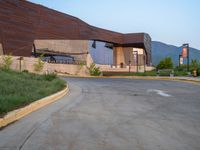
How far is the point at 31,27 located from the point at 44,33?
4212 mm

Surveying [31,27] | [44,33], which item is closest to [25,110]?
[31,27]

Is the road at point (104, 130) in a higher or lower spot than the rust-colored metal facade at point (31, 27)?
lower

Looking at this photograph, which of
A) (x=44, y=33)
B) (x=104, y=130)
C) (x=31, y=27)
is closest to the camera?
(x=104, y=130)

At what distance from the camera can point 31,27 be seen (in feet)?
220

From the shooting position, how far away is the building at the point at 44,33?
5991 centimetres

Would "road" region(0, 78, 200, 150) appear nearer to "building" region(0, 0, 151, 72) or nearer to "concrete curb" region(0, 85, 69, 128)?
"concrete curb" region(0, 85, 69, 128)

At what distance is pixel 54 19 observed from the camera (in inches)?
2918

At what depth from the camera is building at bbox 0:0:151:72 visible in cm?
5991

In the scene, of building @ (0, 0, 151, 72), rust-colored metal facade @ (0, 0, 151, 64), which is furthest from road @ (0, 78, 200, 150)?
rust-colored metal facade @ (0, 0, 151, 64)

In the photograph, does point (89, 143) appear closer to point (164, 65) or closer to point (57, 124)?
point (57, 124)

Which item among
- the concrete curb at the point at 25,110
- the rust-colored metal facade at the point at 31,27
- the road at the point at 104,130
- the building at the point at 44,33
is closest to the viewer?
the road at the point at 104,130

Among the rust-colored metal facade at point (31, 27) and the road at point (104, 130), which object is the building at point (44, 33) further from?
the road at point (104, 130)

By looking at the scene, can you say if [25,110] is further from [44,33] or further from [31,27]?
[44,33]

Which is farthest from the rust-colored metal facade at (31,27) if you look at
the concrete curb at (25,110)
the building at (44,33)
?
the concrete curb at (25,110)
